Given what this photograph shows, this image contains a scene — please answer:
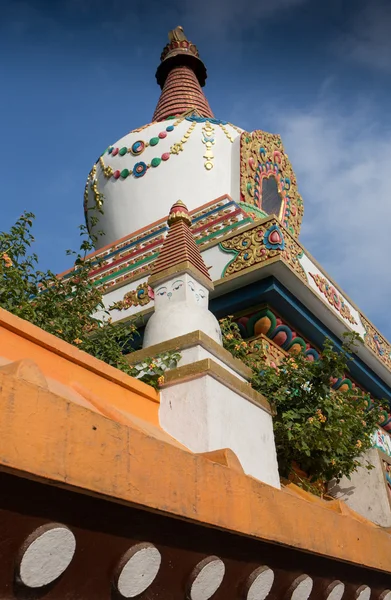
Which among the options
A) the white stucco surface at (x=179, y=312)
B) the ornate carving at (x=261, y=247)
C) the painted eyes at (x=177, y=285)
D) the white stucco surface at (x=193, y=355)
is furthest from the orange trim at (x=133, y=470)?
the ornate carving at (x=261, y=247)

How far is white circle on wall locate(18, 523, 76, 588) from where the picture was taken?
1733mm

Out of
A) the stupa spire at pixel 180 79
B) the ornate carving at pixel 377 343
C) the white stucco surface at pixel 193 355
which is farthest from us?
the stupa spire at pixel 180 79

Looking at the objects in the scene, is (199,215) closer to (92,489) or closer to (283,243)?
(283,243)

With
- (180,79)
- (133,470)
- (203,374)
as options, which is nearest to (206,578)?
(133,470)

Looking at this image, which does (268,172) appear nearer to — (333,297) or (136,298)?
(333,297)

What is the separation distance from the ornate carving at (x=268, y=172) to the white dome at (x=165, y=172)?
Result: 184 millimetres

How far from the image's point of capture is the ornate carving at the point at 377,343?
324 inches

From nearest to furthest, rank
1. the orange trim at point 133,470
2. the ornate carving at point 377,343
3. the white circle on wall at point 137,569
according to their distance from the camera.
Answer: the orange trim at point 133,470 → the white circle on wall at point 137,569 → the ornate carving at point 377,343

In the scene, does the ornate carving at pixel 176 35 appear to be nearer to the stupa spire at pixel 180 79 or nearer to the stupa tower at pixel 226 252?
the stupa spire at pixel 180 79

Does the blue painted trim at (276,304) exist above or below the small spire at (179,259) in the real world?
above

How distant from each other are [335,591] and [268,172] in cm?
865

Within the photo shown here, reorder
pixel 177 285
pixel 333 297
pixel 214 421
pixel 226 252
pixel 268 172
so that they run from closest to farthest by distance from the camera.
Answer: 1. pixel 214 421
2. pixel 177 285
3. pixel 226 252
4. pixel 333 297
5. pixel 268 172

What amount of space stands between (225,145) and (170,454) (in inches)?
369

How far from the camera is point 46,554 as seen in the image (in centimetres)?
177
